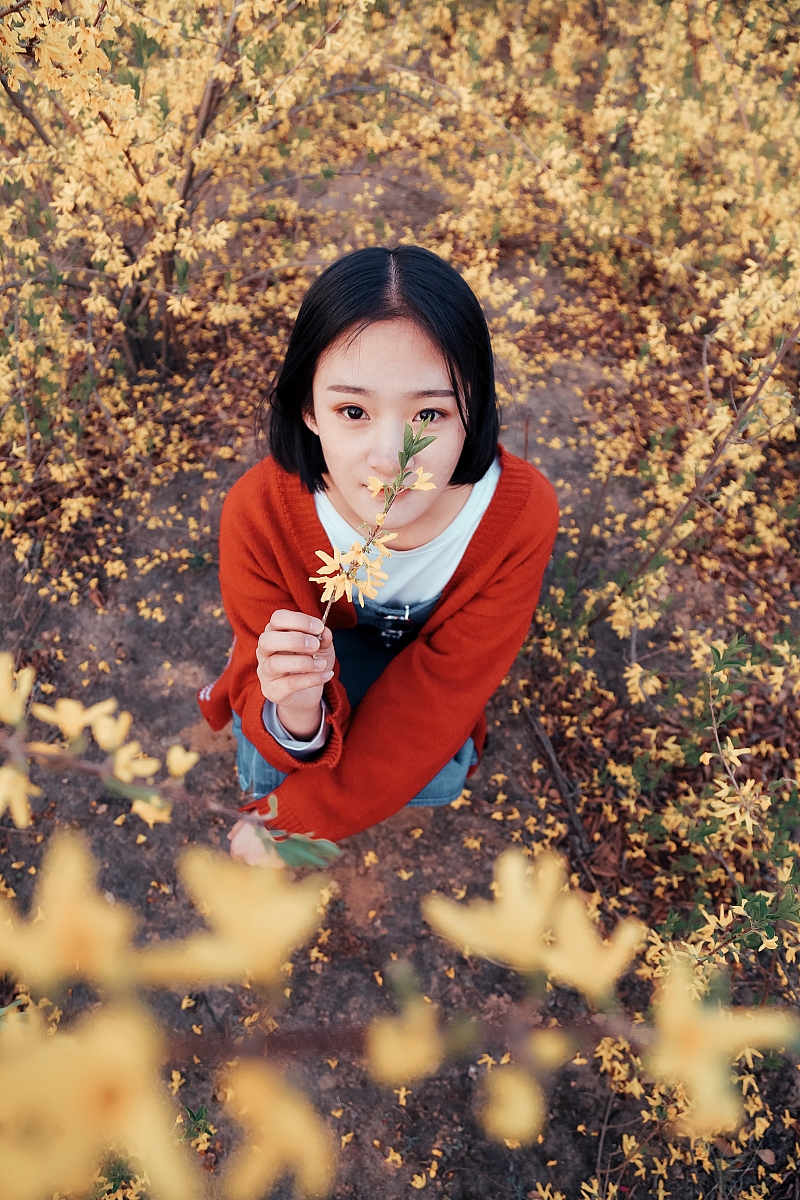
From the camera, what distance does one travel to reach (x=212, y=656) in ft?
10.1

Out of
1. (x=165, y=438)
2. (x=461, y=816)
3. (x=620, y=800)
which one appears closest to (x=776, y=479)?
(x=620, y=800)

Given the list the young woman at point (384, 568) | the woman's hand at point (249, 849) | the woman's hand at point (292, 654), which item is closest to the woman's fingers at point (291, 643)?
the woman's hand at point (292, 654)

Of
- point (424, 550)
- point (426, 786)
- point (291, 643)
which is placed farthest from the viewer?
point (426, 786)

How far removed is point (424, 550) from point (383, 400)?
572 millimetres

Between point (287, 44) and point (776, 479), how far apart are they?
330cm

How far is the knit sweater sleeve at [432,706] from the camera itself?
187cm

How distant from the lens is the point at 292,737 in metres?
1.70

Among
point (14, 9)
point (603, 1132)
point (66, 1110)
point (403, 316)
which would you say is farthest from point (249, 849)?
point (14, 9)

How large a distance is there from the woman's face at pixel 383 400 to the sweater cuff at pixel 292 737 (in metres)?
0.62

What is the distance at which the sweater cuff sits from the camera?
5.51 feet

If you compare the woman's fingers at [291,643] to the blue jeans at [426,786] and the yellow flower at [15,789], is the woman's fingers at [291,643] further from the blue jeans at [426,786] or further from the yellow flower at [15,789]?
the blue jeans at [426,786]

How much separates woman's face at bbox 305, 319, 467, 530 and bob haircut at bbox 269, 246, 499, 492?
28 mm

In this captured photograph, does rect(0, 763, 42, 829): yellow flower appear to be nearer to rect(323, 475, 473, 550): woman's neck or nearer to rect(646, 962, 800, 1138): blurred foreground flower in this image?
rect(646, 962, 800, 1138): blurred foreground flower

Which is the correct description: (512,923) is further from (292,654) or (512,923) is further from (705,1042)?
(292,654)
